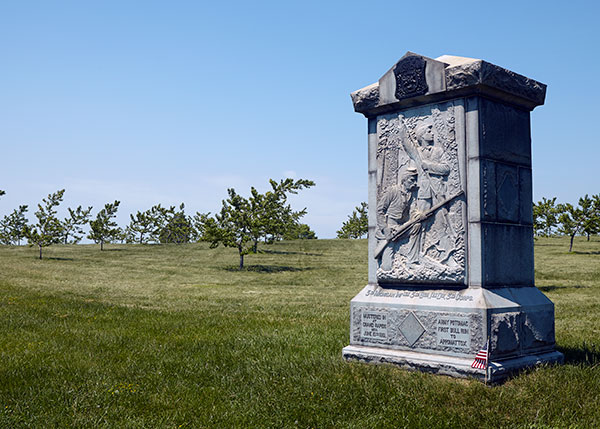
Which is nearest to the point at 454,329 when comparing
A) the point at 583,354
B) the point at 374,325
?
the point at 374,325

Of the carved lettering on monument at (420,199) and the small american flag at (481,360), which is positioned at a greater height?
the carved lettering on monument at (420,199)

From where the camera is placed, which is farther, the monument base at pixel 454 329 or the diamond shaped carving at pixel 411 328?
Answer: the diamond shaped carving at pixel 411 328

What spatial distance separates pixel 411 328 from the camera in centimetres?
760

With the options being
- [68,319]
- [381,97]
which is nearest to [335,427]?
[381,97]

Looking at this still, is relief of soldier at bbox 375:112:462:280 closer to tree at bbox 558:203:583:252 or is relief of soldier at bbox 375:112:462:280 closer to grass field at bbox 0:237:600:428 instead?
grass field at bbox 0:237:600:428

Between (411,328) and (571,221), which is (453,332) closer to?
(411,328)

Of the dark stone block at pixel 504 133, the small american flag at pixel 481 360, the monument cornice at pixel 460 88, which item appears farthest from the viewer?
the dark stone block at pixel 504 133

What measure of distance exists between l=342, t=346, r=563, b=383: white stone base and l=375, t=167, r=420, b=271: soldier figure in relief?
120 cm

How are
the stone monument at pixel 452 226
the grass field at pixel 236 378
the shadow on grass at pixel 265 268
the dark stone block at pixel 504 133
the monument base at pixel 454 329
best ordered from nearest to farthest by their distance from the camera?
the grass field at pixel 236 378, the monument base at pixel 454 329, the stone monument at pixel 452 226, the dark stone block at pixel 504 133, the shadow on grass at pixel 265 268

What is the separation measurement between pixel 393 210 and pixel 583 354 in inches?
134

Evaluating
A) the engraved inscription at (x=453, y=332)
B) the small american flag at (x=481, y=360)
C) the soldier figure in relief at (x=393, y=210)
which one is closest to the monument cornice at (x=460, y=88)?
the soldier figure in relief at (x=393, y=210)

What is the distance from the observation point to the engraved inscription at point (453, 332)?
7.07 m

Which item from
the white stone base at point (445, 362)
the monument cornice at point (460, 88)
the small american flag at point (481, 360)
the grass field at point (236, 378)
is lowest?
the grass field at point (236, 378)

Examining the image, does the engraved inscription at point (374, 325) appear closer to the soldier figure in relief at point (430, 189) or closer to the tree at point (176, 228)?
the soldier figure in relief at point (430, 189)
